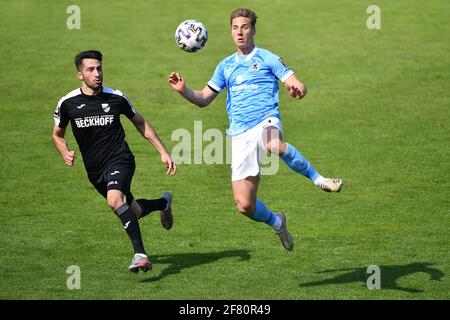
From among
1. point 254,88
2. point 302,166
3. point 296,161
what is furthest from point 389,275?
point 254,88

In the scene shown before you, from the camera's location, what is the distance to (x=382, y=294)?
11391 millimetres

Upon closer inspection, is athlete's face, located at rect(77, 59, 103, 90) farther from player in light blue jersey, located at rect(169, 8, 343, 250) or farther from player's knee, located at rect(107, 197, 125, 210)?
player's knee, located at rect(107, 197, 125, 210)

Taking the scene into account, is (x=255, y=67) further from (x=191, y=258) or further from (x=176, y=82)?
(x=191, y=258)

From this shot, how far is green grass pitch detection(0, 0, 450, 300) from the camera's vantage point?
12.3 m

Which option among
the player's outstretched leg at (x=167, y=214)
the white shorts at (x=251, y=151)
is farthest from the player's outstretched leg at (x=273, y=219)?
the player's outstretched leg at (x=167, y=214)

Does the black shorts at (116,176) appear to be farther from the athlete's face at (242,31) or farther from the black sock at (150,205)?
the athlete's face at (242,31)

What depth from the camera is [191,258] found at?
13.3 meters

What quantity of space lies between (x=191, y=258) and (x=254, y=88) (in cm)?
271

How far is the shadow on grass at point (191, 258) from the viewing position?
42.1 ft

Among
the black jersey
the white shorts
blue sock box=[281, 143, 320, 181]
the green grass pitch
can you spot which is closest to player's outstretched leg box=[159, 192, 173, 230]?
the green grass pitch

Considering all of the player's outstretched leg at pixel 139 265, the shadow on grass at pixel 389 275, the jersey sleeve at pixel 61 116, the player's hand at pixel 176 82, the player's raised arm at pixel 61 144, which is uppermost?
the player's hand at pixel 176 82

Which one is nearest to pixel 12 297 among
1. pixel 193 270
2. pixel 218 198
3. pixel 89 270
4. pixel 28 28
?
pixel 89 270

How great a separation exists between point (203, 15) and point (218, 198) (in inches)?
518

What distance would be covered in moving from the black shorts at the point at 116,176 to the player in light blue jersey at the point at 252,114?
1224mm
